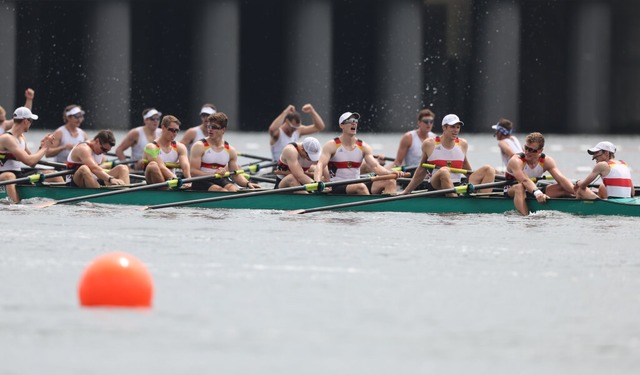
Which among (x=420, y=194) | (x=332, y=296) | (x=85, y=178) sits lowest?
(x=332, y=296)

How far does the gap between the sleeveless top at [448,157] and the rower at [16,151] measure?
4.77 meters

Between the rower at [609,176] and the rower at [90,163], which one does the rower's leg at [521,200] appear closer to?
the rower at [609,176]

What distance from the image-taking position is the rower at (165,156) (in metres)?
20.2

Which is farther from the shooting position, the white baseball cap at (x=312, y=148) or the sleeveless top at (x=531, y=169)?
the white baseball cap at (x=312, y=148)

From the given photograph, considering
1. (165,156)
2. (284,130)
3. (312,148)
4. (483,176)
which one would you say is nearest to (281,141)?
(284,130)

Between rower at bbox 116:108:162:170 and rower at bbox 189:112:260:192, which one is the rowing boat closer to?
rower at bbox 189:112:260:192

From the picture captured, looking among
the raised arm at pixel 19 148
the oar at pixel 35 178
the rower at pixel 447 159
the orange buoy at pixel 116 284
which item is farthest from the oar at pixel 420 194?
the orange buoy at pixel 116 284

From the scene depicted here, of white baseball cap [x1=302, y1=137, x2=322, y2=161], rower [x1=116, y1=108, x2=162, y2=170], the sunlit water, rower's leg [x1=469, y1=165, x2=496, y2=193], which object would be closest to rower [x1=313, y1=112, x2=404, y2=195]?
white baseball cap [x1=302, y1=137, x2=322, y2=161]

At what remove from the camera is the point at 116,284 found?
10648 millimetres

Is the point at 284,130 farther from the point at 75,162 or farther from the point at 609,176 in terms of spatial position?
the point at 609,176

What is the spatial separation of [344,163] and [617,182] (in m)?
3.48

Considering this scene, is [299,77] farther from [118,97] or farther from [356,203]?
[356,203]

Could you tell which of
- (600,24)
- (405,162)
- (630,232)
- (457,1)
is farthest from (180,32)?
(630,232)

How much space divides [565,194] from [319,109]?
3063cm
